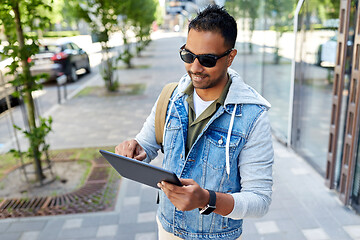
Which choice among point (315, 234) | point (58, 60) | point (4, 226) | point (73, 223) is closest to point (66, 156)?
point (4, 226)

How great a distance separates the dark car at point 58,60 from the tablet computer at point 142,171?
36.4 ft

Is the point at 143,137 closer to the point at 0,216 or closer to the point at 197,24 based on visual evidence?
the point at 197,24

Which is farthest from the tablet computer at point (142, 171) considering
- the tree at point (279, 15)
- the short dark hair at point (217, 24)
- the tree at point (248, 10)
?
the tree at point (248, 10)

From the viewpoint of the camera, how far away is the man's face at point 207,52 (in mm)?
1495

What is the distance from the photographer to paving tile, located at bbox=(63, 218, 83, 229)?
3.86 meters

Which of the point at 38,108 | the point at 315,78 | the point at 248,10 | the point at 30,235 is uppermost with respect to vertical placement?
the point at 248,10

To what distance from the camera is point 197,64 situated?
1528mm

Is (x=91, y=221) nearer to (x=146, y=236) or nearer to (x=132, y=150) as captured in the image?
(x=146, y=236)

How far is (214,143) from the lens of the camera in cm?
159

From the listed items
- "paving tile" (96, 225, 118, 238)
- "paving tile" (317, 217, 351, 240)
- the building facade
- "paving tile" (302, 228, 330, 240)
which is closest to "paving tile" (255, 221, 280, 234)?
"paving tile" (302, 228, 330, 240)

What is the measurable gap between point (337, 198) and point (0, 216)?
418cm

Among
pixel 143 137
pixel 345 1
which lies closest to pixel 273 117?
pixel 345 1

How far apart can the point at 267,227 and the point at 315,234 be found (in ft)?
1.61

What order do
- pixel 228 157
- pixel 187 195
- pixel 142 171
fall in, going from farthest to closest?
pixel 228 157 → pixel 142 171 → pixel 187 195
